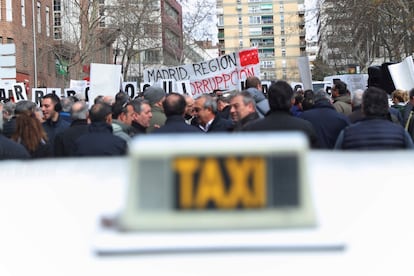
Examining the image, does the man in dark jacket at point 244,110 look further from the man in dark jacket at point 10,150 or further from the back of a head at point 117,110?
the back of a head at point 117,110

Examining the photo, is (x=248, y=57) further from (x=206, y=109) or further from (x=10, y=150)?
(x=10, y=150)

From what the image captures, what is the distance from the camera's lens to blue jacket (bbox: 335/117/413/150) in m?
5.38

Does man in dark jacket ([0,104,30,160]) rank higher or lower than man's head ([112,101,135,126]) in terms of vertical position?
lower

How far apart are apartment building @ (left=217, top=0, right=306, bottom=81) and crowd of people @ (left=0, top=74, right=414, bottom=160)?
15403 centimetres

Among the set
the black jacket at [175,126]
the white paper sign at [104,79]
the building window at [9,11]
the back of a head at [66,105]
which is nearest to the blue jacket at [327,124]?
the black jacket at [175,126]

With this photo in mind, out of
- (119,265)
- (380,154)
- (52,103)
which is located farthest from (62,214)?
(52,103)

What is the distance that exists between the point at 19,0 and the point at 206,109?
156 feet

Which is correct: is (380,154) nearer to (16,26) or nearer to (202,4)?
(202,4)

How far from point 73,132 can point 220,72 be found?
1064cm

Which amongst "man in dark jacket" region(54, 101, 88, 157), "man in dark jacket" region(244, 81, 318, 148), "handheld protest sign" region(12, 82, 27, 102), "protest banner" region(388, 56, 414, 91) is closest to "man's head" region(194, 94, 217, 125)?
"man in dark jacket" region(54, 101, 88, 157)

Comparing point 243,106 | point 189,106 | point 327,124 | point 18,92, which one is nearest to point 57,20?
point 18,92

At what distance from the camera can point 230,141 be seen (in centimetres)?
151

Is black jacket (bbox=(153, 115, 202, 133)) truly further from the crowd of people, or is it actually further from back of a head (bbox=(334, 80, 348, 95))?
back of a head (bbox=(334, 80, 348, 95))

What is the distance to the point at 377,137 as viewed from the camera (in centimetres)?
543
